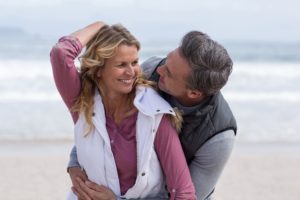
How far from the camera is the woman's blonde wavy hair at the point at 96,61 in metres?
3.00

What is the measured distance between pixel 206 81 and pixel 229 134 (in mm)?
329

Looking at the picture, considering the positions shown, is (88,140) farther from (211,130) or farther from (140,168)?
(211,130)

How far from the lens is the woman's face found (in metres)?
3.02

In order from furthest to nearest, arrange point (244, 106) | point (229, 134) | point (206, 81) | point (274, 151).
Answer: point (244, 106) → point (274, 151) → point (229, 134) → point (206, 81)

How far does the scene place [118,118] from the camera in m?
3.10

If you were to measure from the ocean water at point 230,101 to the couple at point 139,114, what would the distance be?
6881mm

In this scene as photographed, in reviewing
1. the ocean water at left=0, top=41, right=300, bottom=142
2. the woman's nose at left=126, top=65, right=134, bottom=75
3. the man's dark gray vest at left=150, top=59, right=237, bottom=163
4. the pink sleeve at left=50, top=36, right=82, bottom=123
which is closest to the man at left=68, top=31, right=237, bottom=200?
the man's dark gray vest at left=150, top=59, right=237, bottom=163

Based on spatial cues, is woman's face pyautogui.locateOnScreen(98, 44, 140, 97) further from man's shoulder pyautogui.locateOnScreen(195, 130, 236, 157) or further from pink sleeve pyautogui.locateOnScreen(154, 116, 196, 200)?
man's shoulder pyautogui.locateOnScreen(195, 130, 236, 157)

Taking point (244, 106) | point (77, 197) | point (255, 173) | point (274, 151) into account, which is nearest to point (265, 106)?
point (244, 106)

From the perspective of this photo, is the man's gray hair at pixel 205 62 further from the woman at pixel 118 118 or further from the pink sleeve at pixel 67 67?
the pink sleeve at pixel 67 67

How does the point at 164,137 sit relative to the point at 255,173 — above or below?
above

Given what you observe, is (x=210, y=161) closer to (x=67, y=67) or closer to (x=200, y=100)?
(x=200, y=100)

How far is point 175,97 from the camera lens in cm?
310

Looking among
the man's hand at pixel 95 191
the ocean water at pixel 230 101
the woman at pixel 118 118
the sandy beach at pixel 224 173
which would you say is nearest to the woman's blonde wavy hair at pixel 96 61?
the woman at pixel 118 118
